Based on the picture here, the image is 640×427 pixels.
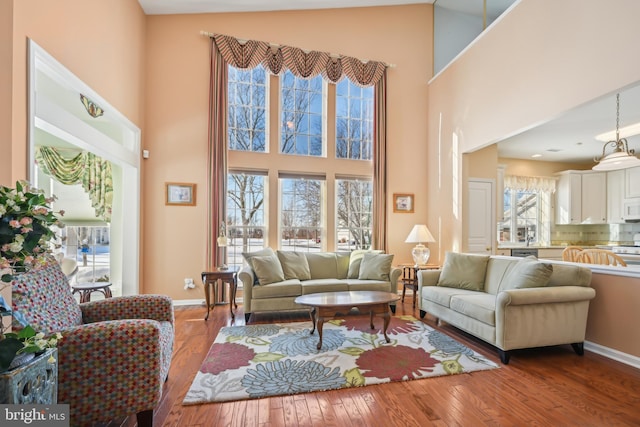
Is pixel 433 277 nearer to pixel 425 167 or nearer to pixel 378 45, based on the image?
pixel 425 167

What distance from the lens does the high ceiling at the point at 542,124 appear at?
163 inches

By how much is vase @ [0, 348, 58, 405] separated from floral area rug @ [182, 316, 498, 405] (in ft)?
3.11

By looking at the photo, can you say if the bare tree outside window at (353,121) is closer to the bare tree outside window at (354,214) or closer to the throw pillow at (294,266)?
the bare tree outside window at (354,214)

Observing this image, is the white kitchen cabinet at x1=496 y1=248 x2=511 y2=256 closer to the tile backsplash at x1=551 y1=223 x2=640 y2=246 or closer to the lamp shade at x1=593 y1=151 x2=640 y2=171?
the tile backsplash at x1=551 y1=223 x2=640 y2=246

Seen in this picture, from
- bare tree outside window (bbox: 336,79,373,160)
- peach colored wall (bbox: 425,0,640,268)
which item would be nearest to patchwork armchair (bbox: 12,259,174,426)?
peach colored wall (bbox: 425,0,640,268)

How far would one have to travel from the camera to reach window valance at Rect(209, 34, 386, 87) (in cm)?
495

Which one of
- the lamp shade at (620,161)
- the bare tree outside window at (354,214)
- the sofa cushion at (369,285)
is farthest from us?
the bare tree outside window at (354,214)

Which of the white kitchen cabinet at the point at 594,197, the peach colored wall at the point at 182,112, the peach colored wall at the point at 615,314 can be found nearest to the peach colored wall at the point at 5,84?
the peach colored wall at the point at 182,112

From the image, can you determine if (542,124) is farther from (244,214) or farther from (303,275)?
(244,214)

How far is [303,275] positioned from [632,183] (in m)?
6.66

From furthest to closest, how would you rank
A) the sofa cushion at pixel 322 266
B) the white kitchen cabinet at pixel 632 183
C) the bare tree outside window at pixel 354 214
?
1. the white kitchen cabinet at pixel 632 183
2. the bare tree outside window at pixel 354 214
3. the sofa cushion at pixel 322 266

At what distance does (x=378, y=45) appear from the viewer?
5.63m

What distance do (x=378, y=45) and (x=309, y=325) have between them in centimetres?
491

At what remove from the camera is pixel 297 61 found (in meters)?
5.20
